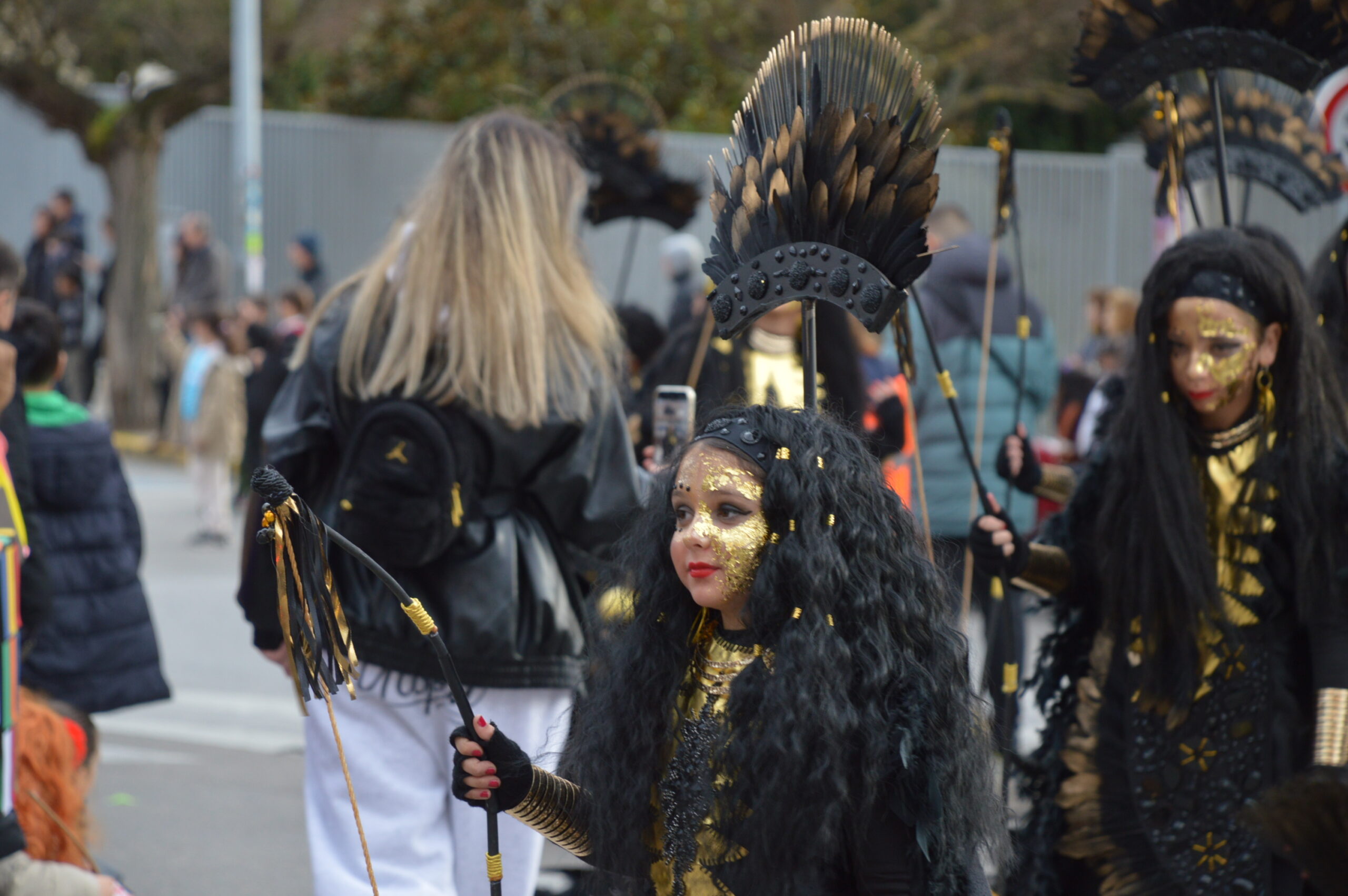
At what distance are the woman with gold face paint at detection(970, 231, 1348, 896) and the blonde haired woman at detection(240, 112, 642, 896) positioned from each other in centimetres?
91

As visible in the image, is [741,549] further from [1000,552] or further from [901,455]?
[901,455]

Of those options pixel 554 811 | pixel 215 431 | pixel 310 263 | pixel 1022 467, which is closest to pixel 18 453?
pixel 554 811

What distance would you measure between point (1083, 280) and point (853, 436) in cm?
1366

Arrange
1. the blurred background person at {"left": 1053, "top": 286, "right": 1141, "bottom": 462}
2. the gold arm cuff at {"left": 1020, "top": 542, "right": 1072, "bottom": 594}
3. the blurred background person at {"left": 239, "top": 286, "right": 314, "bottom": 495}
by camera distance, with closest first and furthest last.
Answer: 1. the gold arm cuff at {"left": 1020, "top": 542, "right": 1072, "bottom": 594}
2. the blurred background person at {"left": 239, "top": 286, "right": 314, "bottom": 495}
3. the blurred background person at {"left": 1053, "top": 286, "right": 1141, "bottom": 462}

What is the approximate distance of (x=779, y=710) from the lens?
2.14m

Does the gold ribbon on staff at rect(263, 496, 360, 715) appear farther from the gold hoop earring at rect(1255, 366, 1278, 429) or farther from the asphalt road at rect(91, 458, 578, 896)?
the gold hoop earring at rect(1255, 366, 1278, 429)

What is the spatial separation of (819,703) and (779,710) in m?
0.05

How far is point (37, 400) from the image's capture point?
15.3ft

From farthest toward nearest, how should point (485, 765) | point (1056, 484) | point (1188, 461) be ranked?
point (1056, 484) → point (1188, 461) → point (485, 765)

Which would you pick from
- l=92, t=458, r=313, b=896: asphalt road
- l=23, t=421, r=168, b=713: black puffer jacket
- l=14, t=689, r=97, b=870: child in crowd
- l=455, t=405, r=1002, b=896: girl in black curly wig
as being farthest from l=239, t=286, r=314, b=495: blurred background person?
l=455, t=405, r=1002, b=896: girl in black curly wig

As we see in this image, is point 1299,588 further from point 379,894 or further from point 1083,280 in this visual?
point 1083,280

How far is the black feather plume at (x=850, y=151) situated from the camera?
2.46 meters

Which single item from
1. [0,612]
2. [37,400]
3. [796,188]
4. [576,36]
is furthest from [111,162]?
[796,188]

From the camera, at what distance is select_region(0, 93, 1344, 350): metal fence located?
1509 centimetres
